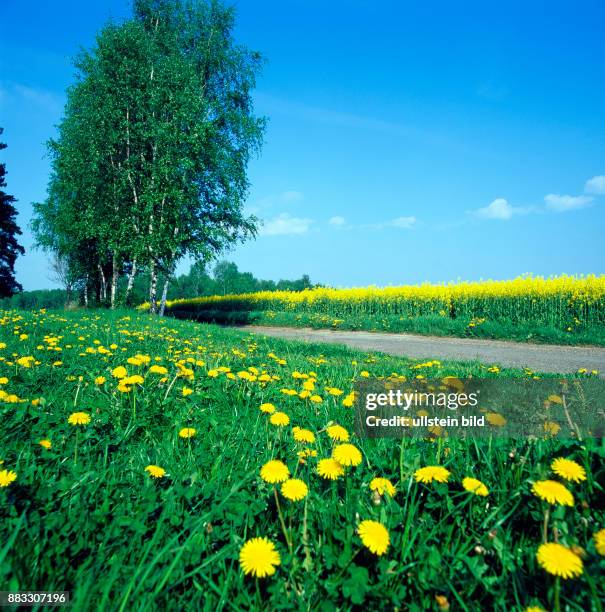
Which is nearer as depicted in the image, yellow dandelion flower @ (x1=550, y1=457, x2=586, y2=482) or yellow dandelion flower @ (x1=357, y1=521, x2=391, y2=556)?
yellow dandelion flower @ (x1=357, y1=521, x2=391, y2=556)

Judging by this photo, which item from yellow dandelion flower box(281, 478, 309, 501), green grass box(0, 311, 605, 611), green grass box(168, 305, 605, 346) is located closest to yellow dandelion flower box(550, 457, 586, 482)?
green grass box(0, 311, 605, 611)

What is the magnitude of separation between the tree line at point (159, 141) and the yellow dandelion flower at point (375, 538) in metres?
16.8

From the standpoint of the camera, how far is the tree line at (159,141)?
16594 mm

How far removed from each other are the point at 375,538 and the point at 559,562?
0.42 metres

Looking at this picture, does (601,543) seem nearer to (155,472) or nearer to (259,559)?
(259,559)

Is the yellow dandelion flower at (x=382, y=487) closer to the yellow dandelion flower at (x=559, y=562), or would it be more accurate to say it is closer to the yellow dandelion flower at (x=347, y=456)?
the yellow dandelion flower at (x=347, y=456)

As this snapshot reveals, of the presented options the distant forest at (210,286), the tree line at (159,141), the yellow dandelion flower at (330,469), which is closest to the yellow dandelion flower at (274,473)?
the yellow dandelion flower at (330,469)

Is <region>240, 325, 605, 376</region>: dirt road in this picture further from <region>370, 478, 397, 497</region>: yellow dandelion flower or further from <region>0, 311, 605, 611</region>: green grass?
<region>370, 478, 397, 497</region>: yellow dandelion flower

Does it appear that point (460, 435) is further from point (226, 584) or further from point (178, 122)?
point (178, 122)

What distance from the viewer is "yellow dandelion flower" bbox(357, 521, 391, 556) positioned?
101cm

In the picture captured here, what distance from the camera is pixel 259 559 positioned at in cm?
100

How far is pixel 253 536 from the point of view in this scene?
1302mm

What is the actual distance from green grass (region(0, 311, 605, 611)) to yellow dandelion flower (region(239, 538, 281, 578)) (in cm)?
9

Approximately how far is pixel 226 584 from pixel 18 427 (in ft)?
5.29
